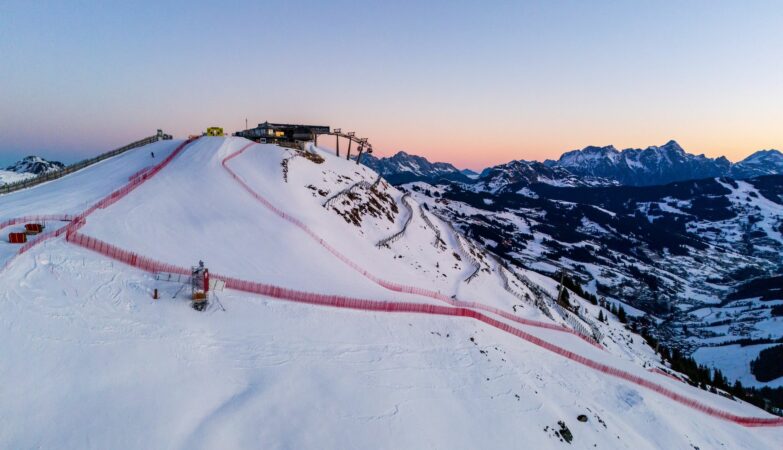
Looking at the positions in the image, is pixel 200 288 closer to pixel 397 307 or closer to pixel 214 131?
pixel 397 307

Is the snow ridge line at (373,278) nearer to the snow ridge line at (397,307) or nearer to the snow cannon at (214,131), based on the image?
the snow ridge line at (397,307)

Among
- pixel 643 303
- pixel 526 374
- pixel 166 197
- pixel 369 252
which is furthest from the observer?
pixel 643 303

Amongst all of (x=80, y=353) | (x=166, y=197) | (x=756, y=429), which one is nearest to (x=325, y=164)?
(x=166, y=197)

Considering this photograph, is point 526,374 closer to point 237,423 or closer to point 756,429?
point 237,423

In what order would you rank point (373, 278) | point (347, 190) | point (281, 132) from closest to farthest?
1. point (373, 278)
2. point (347, 190)
3. point (281, 132)

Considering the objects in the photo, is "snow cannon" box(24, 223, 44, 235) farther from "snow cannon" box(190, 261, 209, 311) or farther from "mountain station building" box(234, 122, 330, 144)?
"mountain station building" box(234, 122, 330, 144)

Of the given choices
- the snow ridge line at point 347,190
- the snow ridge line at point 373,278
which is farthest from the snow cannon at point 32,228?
the snow ridge line at point 347,190

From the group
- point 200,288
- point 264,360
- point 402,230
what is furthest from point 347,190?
point 264,360
